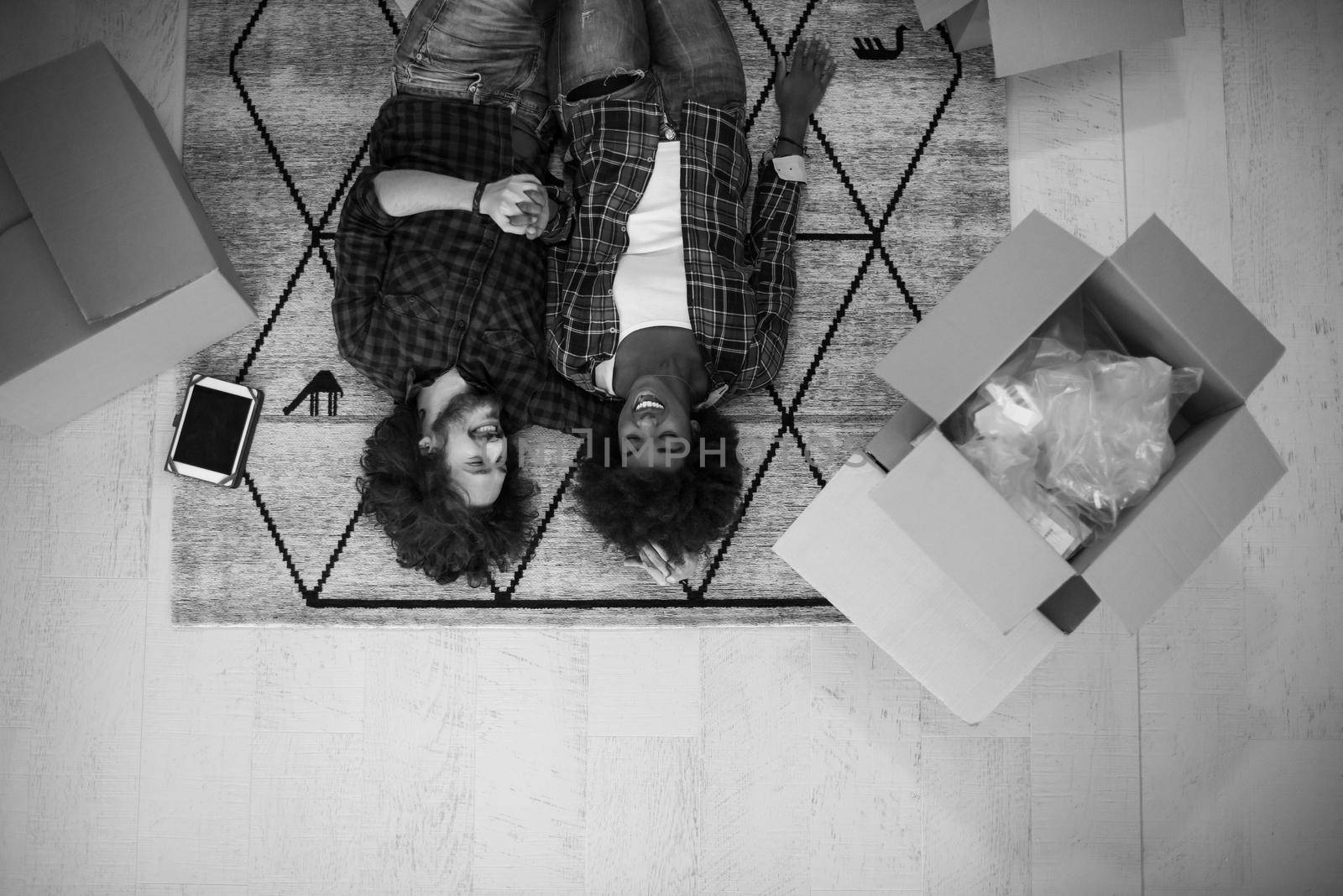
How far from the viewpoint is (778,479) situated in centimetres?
155

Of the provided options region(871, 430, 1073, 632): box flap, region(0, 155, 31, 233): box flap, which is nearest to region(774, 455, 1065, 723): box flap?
region(871, 430, 1073, 632): box flap

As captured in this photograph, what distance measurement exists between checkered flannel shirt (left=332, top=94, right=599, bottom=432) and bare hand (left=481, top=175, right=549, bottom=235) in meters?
0.05

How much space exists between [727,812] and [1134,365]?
100 centimetres

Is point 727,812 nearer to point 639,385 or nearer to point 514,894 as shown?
point 514,894

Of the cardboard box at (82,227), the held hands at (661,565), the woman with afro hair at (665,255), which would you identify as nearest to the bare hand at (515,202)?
the woman with afro hair at (665,255)

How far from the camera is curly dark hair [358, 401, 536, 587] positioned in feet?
4.39

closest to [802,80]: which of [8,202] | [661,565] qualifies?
[661,565]

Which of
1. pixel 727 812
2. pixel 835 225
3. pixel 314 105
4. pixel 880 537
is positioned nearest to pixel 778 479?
pixel 880 537

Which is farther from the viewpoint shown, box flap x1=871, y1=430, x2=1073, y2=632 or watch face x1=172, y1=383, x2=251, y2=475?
watch face x1=172, y1=383, x2=251, y2=475

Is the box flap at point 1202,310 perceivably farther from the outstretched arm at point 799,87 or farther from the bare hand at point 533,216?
the bare hand at point 533,216

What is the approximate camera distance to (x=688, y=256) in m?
1.41

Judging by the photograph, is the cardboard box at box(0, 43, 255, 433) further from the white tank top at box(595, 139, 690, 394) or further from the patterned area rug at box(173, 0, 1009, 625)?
the white tank top at box(595, 139, 690, 394)

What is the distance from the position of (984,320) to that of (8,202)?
1.51m

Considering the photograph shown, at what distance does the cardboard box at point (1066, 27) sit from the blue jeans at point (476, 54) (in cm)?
73
